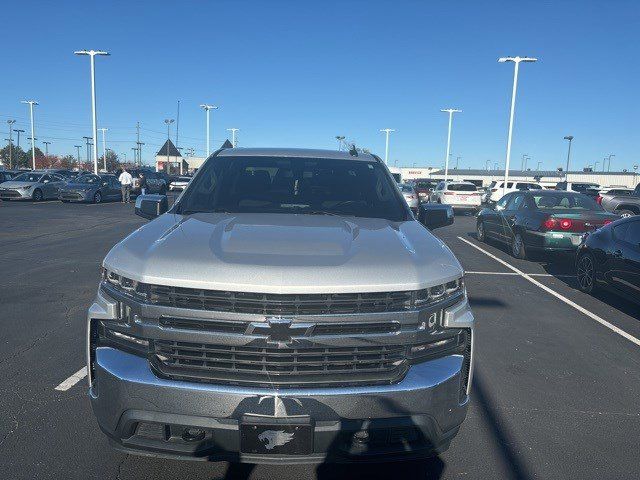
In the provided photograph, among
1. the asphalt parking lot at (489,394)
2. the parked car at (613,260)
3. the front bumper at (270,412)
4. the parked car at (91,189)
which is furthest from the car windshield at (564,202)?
the parked car at (91,189)

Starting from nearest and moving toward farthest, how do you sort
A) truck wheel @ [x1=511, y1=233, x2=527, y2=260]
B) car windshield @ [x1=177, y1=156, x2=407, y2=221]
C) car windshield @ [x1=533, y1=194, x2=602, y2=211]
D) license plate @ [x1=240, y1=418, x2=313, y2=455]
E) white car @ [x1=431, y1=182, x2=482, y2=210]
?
license plate @ [x1=240, y1=418, x2=313, y2=455] < car windshield @ [x1=177, y1=156, x2=407, y2=221] < car windshield @ [x1=533, y1=194, x2=602, y2=211] < truck wheel @ [x1=511, y1=233, x2=527, y2=260] < white car @ [x1=431, y1=182, x2=482, y2=210]

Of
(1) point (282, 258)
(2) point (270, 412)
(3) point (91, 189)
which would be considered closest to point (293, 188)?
(1) point (282, 258)

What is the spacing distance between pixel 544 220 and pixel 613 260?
10.4 ft

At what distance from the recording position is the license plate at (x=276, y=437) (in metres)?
2.30

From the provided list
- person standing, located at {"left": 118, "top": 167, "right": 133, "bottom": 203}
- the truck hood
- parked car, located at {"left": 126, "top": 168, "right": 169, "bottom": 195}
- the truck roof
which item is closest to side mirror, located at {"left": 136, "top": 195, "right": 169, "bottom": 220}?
the truck roof

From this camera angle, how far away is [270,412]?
2.31 m

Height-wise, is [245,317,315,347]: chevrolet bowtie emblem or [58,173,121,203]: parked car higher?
[245,317,315,347]: chevrolet bowtie emblem

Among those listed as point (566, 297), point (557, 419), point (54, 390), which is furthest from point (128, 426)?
point (566, 297)

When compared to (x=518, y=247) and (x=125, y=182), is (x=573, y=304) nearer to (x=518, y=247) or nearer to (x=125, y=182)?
(x=518, y=247)

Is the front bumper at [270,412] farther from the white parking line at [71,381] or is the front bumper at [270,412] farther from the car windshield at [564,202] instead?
the car windshield at [564,202]

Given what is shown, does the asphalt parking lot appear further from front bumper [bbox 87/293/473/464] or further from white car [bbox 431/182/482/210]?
white car [bbox 431/182/482/210]

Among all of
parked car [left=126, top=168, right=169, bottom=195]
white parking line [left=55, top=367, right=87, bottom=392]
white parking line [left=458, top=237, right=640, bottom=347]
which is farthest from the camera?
parked car [left=126, top=168, right=169, bottom=195]

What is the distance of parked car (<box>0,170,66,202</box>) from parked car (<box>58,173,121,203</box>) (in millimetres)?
895

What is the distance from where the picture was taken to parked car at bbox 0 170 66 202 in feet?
82.2
